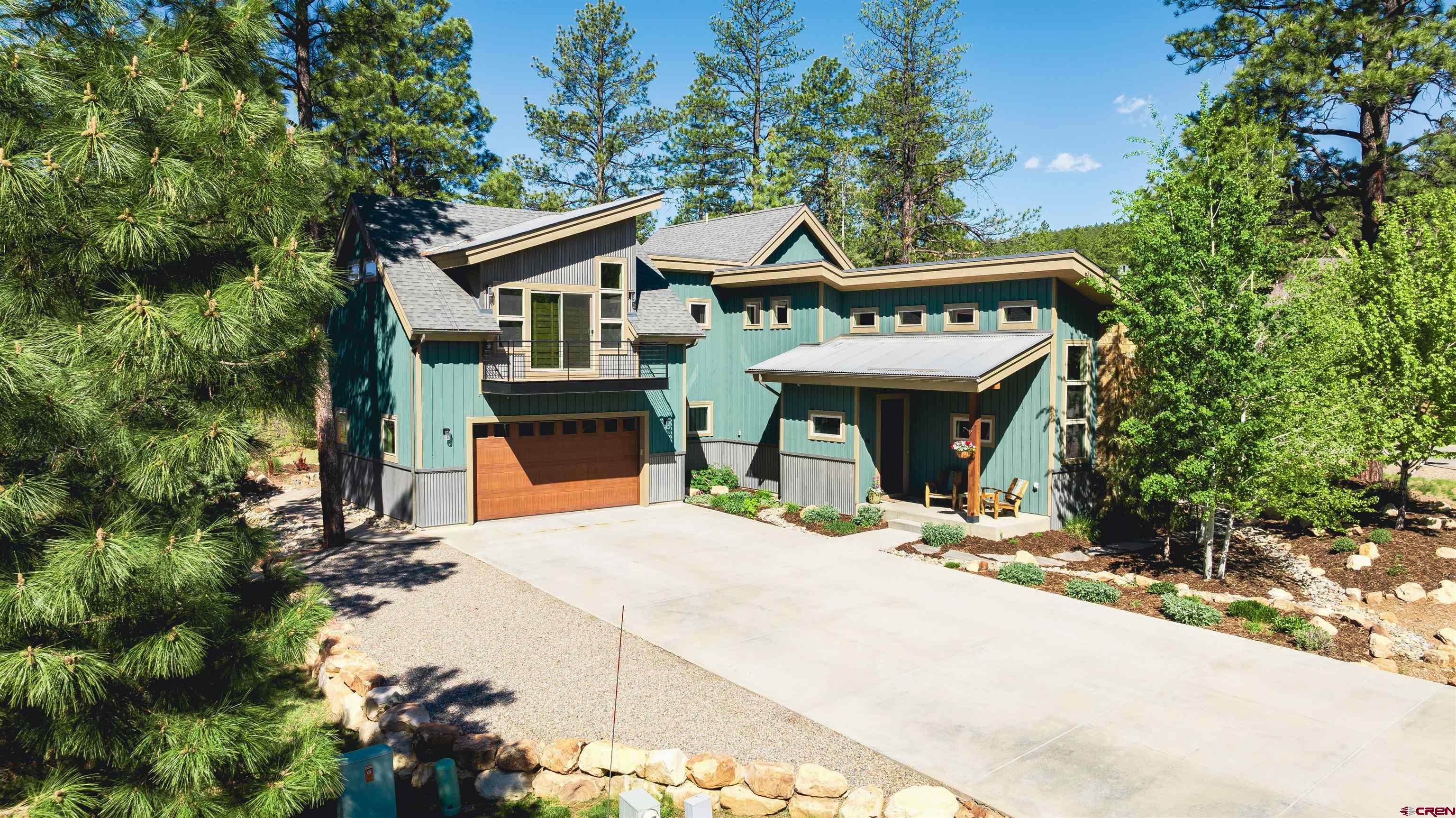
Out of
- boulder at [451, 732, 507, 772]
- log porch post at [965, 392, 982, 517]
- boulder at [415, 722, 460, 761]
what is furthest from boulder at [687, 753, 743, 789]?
log porch post at [965, 392, 982, 517]

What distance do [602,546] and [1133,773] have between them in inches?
427

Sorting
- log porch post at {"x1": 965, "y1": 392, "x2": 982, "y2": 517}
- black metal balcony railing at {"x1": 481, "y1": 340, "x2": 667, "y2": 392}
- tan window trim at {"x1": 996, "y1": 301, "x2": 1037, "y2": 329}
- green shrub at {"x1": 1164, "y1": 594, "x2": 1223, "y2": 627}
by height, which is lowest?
green shrub at {"x1": 1164, "y1": 594, "x2": 1223, "y2": 627}

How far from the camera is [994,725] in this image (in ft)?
27.6

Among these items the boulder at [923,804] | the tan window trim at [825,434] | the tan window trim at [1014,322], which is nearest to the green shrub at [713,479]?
the tan window trim at [825,434]

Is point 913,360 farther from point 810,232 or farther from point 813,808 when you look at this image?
point 813,808

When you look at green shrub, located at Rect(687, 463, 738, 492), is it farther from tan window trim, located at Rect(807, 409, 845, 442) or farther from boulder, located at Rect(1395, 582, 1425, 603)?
boulder, located at Rect(1395, 582, 1425, 603)

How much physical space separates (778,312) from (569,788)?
16.8 metres

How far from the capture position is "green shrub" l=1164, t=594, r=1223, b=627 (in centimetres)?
1160

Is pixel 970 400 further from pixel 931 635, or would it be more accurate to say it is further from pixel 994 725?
pixel 994 725

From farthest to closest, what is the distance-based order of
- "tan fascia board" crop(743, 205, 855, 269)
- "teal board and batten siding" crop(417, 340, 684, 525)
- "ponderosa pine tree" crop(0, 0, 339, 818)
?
"tan fascia board" crop(743, 205, 855, 269)
"teal board and batten siding" crop(417, 340, 684, 525)
"ponderosa pine tree" crop(0, 0, 339, 818)

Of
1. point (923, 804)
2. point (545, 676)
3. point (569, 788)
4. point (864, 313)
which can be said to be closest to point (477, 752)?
point (569, 788)

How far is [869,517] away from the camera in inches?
708

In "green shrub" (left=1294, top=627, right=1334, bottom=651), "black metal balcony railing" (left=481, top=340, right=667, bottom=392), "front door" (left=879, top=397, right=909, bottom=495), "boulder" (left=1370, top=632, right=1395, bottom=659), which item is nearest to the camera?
"boulder" (left=1370, top=632, right=1395, bottom=659)

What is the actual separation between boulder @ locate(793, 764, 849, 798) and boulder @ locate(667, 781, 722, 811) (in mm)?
→ 662
